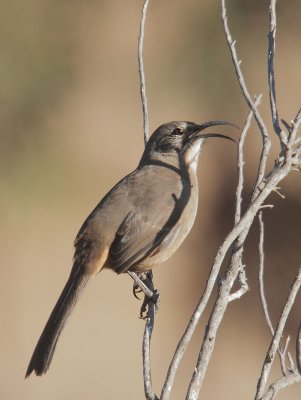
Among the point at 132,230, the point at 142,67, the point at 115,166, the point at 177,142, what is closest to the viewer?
the point at 142,67

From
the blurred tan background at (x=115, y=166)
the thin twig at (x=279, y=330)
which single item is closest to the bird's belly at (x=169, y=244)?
the thin twig at (x=279, y=330)

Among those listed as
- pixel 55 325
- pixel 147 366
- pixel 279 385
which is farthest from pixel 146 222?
pixel 279 385

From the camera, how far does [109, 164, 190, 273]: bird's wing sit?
16.5ft

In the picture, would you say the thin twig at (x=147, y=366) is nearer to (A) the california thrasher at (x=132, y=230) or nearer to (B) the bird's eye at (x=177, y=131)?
(A) the california thrasher at (x=132, y=230)

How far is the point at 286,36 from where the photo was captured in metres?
11.4

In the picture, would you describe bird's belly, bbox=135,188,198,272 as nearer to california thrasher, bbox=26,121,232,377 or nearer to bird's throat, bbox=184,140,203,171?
california thrasher, bbox=26,121,232,377

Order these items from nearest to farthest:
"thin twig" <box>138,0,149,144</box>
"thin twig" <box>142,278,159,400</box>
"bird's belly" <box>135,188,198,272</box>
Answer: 1. "thin twig" <box>142,278,159,400</box>
2. "thin twig" <box>138,0,149,144</box>
3. "bird's belly" <box>135,188,198,272</box>

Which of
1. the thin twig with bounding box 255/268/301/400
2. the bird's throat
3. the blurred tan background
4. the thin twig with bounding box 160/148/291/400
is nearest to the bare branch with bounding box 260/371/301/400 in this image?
the thin twig with bounding box 255/268/301/400

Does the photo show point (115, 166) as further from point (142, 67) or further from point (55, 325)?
point (142, 67)

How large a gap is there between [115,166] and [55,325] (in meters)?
6.60

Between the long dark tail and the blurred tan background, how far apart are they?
15.9 ft

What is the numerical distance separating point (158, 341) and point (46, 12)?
15.5 feet

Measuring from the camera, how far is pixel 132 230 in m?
5.05

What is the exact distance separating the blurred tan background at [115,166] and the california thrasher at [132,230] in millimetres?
4678
